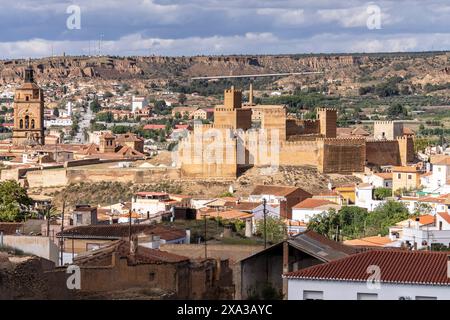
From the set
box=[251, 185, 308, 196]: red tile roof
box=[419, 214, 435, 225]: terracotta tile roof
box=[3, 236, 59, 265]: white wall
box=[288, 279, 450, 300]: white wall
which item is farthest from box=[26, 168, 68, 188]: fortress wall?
box=[288, 279, 450, 300]: white wall

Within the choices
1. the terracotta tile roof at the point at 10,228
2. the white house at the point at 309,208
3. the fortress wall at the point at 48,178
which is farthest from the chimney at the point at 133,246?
the fortress wall at the point at 48,178

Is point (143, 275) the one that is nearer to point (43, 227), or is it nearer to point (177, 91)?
point (43, 227)

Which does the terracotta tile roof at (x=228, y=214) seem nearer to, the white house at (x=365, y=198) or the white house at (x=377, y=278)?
the white house at (x=365, y=198)

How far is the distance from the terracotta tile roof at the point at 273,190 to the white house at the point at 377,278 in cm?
2566

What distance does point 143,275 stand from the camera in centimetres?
1559

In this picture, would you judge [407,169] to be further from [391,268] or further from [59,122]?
[59,122]

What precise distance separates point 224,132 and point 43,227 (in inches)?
960

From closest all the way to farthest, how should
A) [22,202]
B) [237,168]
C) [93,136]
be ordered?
[22,202]
[237,168]
[93,136]

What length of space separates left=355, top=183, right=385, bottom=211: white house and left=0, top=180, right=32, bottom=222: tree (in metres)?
9.67

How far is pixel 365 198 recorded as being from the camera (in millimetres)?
39625

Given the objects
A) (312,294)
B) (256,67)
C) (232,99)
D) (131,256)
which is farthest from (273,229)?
(256,67)

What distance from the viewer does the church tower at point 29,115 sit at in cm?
6631

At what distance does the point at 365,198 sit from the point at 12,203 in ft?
38.6
